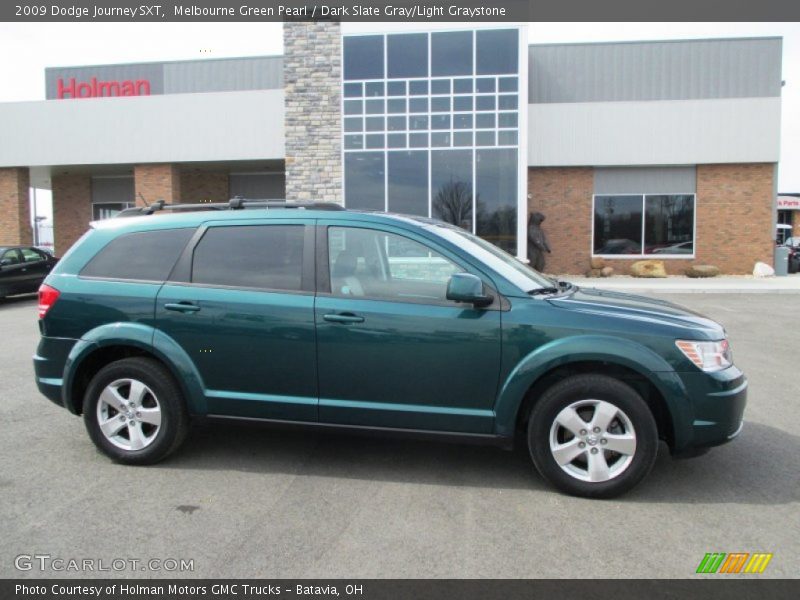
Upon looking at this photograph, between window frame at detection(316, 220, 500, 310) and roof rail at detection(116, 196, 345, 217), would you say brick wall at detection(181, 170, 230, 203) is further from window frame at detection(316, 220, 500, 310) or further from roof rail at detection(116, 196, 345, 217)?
window frame at detection(316, 220, 500, 310)

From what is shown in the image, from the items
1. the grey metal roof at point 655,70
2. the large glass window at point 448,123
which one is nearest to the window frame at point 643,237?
the grey metal roof at point 655,70

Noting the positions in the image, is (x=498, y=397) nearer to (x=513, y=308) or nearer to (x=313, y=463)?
(x=513, y=308)

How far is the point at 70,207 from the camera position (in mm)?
29188

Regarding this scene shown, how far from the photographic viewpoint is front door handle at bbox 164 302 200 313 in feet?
14.1

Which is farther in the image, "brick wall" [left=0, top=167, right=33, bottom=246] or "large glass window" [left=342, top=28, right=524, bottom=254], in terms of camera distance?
"brick wall" [left=0, top=167, right=33, bottom=246]

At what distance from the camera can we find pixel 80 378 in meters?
4.55

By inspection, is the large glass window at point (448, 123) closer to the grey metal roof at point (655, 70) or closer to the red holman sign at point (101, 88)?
the grey metal roof at point (655, 70)

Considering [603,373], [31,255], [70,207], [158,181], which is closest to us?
[603,373]

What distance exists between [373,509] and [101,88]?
89.7 ft

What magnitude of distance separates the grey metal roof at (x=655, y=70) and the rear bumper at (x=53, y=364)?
795 inches

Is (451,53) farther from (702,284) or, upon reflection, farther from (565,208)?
(702,284)

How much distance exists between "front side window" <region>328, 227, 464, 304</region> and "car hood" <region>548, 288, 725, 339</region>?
2.51ft

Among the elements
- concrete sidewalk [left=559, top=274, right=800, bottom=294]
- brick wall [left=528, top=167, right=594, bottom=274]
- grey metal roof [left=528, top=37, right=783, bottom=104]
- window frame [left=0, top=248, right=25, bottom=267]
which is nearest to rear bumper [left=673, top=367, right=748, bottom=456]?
concrete sidewalk [left=559, top=274, right=800, bottom=294]

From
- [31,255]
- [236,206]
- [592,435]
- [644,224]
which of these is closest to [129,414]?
[236,206]
